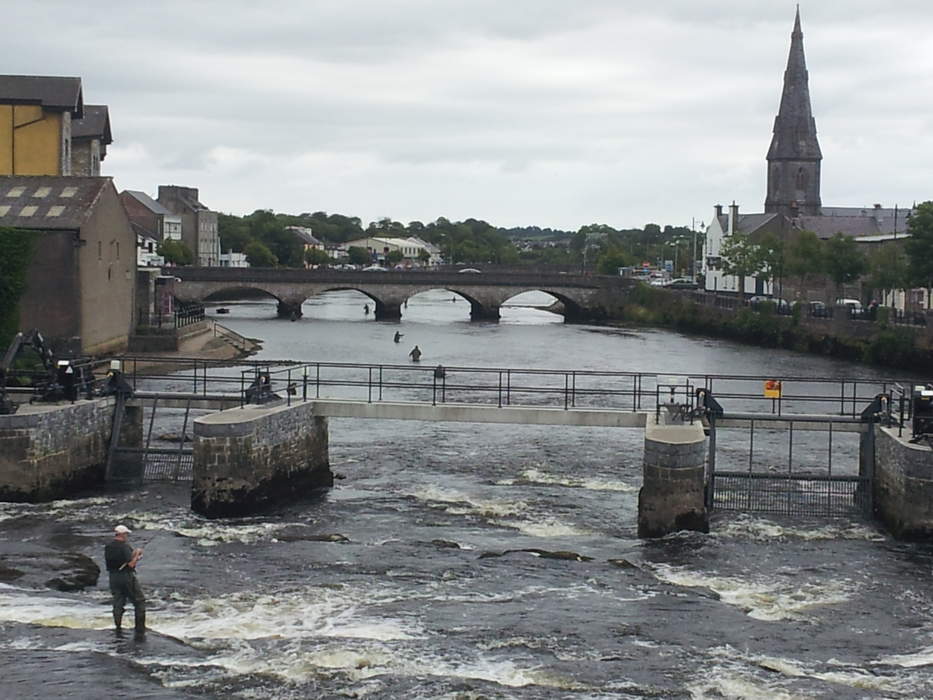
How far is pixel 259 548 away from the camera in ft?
97.1

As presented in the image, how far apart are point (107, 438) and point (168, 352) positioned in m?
34.8


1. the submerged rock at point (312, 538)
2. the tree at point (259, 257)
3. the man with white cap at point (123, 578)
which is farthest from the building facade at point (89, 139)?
the tree at point (259, 257)

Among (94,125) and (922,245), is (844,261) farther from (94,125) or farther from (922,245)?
(94,125)

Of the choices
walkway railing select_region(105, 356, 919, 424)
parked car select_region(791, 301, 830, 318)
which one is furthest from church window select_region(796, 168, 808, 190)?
walkway railing select_region(105, 356, 919, 424)

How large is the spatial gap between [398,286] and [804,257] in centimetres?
3846

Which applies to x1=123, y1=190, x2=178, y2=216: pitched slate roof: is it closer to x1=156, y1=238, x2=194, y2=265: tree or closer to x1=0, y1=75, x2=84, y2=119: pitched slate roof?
x1=156, y1=238, x2=194, y2=265: tree

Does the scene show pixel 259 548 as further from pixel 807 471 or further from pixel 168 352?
pixel 168 352

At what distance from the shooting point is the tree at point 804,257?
103m

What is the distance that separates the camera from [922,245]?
A: 80688 mm

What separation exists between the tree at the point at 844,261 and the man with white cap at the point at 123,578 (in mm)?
82839

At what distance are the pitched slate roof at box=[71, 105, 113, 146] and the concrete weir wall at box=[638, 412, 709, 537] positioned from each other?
206 feet

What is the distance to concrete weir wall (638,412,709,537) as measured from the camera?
30250mm

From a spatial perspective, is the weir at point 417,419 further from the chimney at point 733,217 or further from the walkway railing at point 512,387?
the chimney at point 733,217

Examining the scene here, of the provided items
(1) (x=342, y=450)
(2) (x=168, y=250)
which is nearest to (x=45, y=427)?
(1) (x=342, y=450)
